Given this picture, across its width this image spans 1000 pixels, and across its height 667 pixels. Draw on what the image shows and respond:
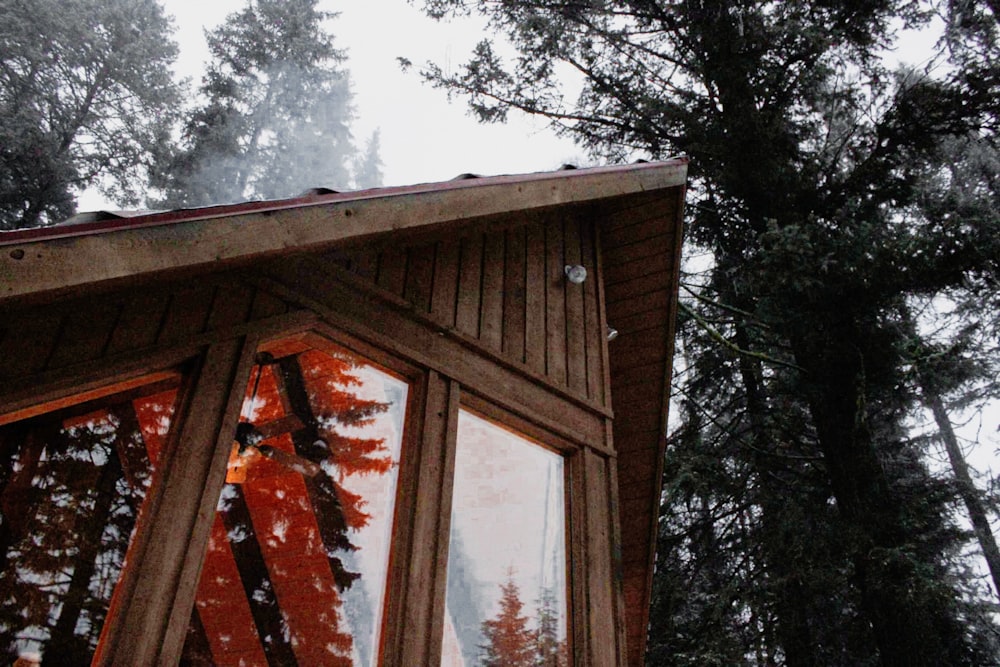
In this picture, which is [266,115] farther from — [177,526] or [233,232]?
[177,526]

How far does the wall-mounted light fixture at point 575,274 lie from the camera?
411 centimetres

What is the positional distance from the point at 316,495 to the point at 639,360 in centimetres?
251

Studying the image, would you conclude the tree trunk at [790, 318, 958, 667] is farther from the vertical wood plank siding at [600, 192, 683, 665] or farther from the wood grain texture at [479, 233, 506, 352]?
the wood grain texture at [479, 233, 506, 352]

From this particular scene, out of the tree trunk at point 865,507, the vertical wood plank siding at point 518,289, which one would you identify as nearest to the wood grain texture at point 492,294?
the vertical wood plank siding at point 518,289

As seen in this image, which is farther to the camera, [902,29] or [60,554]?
[902,29]

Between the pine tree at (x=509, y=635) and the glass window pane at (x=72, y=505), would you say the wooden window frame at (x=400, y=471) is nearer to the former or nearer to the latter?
the glass window pane at (x=72, y=505)

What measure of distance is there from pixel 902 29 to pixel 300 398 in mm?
8299

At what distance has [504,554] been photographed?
117 inches

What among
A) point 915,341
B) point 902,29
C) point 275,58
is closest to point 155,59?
point 275,58

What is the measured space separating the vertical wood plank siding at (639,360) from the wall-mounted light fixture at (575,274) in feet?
2.16

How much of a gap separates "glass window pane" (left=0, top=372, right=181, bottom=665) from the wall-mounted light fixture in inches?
96.9

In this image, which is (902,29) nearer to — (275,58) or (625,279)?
(625,279)

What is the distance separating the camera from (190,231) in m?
1.80

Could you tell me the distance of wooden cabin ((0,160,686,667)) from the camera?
1917mm
